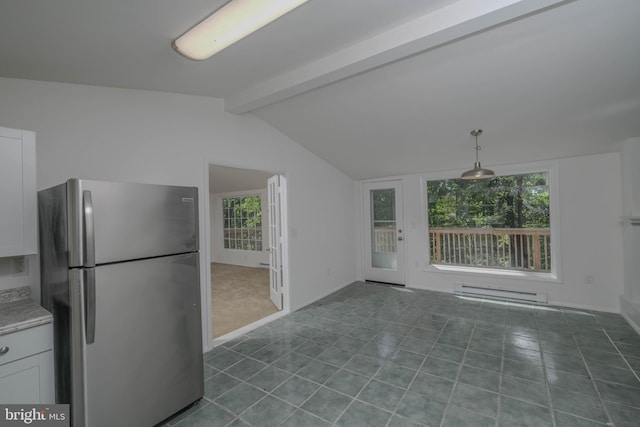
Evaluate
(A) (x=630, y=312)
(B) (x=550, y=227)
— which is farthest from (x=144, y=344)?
(B) (x=550, y=227)

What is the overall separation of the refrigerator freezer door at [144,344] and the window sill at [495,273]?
12.9ft

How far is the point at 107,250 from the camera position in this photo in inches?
62.4

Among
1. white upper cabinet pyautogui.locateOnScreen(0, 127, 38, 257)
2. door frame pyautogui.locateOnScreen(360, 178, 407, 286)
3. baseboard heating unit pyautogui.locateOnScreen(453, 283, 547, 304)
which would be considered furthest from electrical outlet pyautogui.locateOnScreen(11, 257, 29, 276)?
baseboard heating unit pyautogui.locateOnScreen(453, 283, 547, 304)

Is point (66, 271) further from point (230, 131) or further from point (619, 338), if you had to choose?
point (619, 338)

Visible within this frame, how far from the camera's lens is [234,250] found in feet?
25.9

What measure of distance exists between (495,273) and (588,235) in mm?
1218

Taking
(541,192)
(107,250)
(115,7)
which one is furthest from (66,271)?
(541,192)

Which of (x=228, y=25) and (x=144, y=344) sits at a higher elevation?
(x=228, y=25)

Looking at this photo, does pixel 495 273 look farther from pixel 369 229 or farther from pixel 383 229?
pixel 369 229

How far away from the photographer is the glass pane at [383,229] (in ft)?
17.0

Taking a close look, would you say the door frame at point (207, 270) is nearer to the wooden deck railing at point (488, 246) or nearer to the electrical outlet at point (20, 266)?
the electrical outlet at point (20, 266)

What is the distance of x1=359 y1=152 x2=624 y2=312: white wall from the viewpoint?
11.5ft

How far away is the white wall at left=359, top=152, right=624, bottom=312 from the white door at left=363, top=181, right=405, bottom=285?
6.02 ft

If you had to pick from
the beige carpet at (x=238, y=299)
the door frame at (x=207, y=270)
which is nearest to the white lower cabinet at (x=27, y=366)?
the door frame at (x=207, y=270)
